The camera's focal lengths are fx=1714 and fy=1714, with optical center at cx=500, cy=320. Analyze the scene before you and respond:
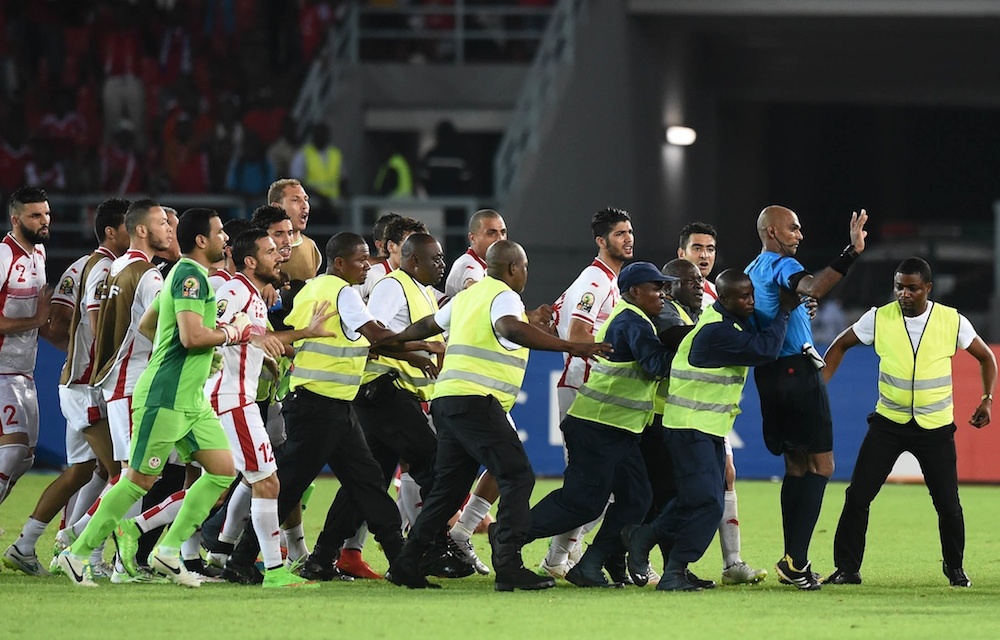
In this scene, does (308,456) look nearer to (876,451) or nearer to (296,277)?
(296,277)

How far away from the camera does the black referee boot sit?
10094 mm

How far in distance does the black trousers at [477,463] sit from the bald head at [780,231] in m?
2.05

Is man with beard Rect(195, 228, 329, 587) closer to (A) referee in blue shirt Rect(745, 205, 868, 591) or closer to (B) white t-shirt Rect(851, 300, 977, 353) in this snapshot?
(A) referee in blue shirt Rect(745, 205, 868, 591)

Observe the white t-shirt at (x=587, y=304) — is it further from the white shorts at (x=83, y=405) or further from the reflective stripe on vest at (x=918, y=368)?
the white shorts at (x=83, y=405)

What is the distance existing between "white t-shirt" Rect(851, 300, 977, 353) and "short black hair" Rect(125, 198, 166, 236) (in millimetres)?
4572

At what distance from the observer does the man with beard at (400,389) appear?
36.0 feet

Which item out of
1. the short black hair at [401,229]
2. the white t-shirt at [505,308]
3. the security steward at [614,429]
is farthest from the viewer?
the short black hair at [401,229]

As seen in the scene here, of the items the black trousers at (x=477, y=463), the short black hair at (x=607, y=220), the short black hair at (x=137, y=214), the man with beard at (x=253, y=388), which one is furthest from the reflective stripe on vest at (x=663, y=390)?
the short black hair at (x=137, y=214)

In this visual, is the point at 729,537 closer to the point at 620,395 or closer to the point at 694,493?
the point at 694,493

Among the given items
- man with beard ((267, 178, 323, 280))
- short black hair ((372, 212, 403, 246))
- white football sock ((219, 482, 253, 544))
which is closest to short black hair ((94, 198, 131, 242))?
man with beard ((267, 178, 323, 280))

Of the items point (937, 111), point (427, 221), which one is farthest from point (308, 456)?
point (937, 111)

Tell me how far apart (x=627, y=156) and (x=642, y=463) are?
15.0 meters

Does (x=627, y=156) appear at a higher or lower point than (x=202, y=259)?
higher

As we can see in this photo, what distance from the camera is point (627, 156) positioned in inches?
994
